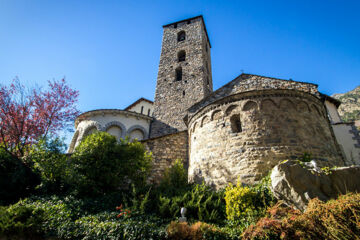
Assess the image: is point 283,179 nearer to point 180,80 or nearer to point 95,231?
point 95,231

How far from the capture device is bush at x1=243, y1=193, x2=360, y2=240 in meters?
3.49

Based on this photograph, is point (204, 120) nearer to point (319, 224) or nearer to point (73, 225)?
point (319, 224)

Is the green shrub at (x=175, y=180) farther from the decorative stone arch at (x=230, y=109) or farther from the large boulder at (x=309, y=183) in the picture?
the large boulder at (x=309, y=183)

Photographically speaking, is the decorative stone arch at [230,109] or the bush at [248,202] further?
the decorative stone arch at [230,109]

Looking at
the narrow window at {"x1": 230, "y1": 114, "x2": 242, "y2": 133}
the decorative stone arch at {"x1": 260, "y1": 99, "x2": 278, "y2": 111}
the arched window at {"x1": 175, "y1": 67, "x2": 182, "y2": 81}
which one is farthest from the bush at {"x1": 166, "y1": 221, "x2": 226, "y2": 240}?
the arched window at {"x1": 175, "y1": 67, "x2": 182, "y2": 81}

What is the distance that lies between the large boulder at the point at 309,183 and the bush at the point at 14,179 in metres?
9.95

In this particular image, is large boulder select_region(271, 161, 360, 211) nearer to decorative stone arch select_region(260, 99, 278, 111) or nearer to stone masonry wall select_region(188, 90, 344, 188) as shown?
stone masonry wall select_region(188, 90, 344, 188)

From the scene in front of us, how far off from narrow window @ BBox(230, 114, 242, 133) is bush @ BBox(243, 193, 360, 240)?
4125mm

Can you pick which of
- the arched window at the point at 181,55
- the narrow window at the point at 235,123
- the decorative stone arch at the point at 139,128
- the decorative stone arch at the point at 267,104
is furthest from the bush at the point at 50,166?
the arched window at the point at 181,55

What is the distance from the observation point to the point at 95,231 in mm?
5230

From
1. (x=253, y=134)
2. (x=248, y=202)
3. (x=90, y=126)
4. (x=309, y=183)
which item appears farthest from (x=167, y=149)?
(x=90, y=126)

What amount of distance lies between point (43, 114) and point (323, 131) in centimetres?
1579

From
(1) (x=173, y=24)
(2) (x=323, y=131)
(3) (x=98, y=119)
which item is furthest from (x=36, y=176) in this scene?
(1) (x=173, y=24)

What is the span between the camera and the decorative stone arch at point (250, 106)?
838 cm
